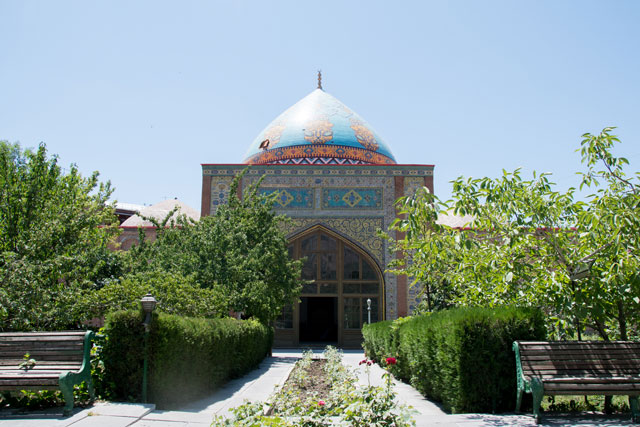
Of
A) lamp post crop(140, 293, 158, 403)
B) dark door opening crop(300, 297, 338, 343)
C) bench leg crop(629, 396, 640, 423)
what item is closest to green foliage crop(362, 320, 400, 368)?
bench leg crop(629, 396, 640, 423)

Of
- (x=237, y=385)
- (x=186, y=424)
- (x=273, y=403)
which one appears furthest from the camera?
(x=237, y=385)

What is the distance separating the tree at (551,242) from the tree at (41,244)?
5.58 metres

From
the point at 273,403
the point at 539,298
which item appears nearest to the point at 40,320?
the point at 273,403

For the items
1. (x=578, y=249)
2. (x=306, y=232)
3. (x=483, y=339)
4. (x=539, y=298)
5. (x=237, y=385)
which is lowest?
(x=237, y=385)

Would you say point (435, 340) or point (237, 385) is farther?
point (237, 385)

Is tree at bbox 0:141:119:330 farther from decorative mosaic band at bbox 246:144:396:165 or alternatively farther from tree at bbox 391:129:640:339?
decorative mosaic band at bbox 246:144:396:165

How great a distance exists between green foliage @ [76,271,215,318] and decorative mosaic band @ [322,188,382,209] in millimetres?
Answer: 9572

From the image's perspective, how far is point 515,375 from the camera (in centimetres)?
554

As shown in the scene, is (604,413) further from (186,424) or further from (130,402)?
(130,402)

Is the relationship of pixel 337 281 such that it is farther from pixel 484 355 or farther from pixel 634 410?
pixel 634 410

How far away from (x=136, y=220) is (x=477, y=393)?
19.5 metres

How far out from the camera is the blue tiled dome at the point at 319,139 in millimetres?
21375

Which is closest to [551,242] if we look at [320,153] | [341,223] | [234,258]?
[234,258]

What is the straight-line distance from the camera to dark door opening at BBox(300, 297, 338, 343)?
78.9ft
